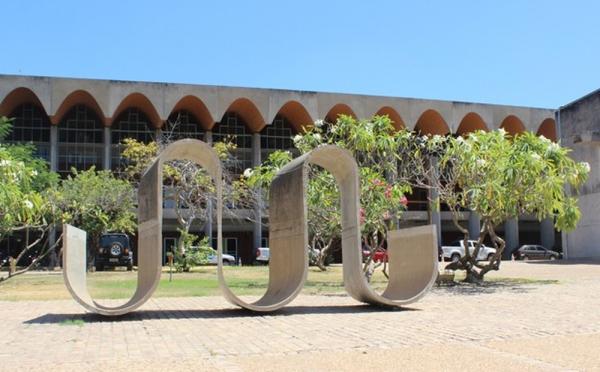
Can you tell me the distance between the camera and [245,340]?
25.6ft

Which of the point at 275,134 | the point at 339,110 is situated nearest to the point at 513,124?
the point at 339,110

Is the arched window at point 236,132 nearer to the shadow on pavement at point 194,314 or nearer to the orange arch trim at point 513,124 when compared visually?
the orange arch trim at point 513,124

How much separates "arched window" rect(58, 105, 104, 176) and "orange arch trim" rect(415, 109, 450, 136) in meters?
24.2

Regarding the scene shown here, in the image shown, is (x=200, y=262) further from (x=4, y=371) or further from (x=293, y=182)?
(x=4, y=371)

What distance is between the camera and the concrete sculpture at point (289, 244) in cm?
998

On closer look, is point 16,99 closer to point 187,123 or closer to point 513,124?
point 187,123

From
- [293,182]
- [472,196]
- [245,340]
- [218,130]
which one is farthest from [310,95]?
[245,340]

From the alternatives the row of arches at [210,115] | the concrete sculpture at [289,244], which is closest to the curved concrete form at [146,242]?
the concrete sculpture at [289,244]

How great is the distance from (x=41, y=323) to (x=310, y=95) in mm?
36457

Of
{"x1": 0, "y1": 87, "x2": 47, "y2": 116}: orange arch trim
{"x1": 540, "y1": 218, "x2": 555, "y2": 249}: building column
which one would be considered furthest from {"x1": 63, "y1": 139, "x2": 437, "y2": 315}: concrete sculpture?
{"x1": 540, "y1": 218, "x2": 555, "y2": 249}: building column

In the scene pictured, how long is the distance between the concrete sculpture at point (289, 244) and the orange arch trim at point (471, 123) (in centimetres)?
3902

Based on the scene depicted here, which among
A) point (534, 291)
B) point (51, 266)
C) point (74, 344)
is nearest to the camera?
point (74, 344)

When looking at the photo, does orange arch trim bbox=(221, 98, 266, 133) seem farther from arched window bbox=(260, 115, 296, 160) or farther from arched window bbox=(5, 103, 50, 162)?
arched window bbox=(5, 103, 50, 162)

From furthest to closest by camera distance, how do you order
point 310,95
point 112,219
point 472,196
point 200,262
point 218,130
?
point 218,130
point 310,95
point 112,219
point 200,262
point 472,196
